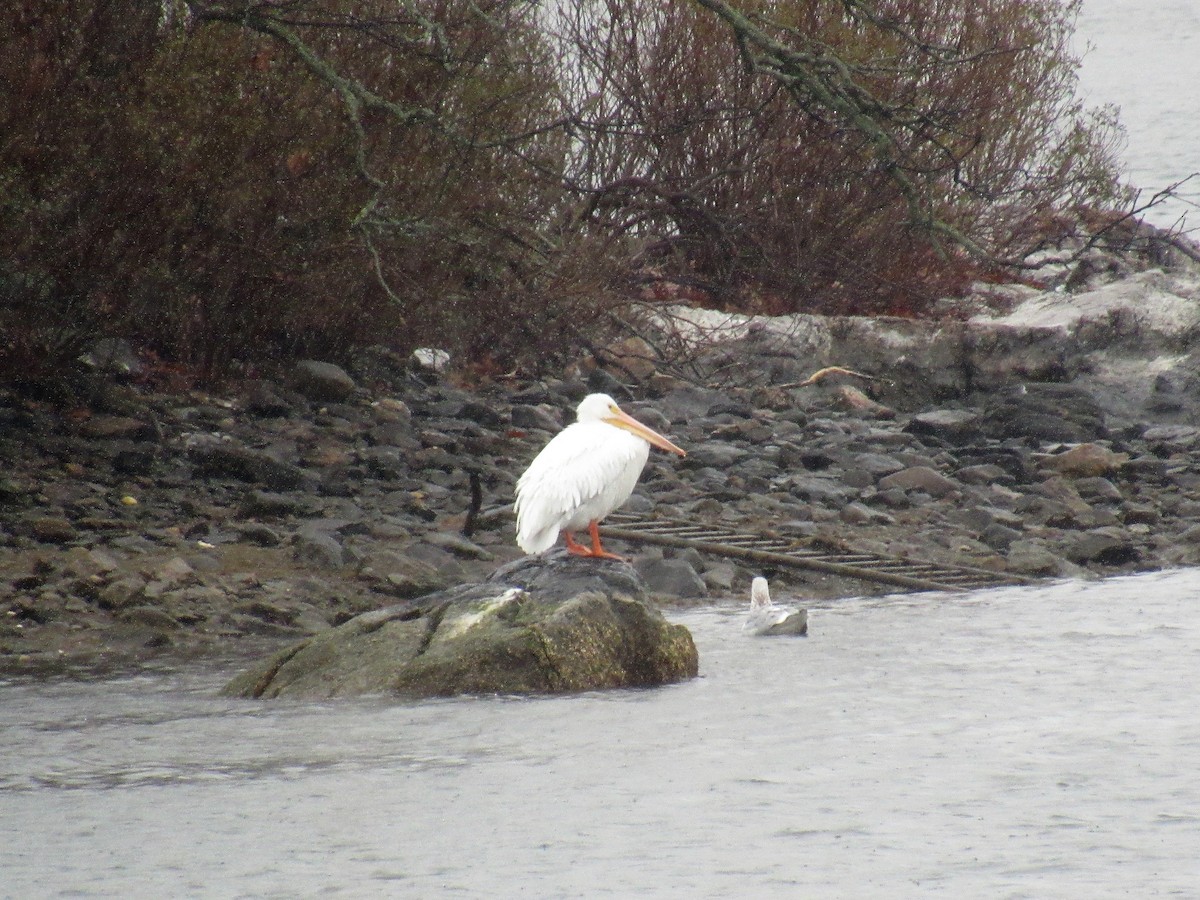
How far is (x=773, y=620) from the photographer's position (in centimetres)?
944

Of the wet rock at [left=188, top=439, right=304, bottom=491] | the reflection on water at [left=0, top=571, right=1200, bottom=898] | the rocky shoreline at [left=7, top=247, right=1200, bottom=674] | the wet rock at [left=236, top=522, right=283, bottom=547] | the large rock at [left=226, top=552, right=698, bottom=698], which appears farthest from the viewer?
the wet rock at [left=188, top=439, right=304, bottom=491]

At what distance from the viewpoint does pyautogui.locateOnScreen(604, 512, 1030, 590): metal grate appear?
36.2 ft

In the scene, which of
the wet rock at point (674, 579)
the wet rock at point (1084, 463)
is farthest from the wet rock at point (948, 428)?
the wet rock at point (674, 579)

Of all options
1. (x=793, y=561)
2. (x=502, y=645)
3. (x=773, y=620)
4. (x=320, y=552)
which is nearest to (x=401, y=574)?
(x=320, y=552)

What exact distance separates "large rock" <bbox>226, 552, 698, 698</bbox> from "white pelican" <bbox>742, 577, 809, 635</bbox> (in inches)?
51.4

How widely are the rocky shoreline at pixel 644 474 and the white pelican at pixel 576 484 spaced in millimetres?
1719

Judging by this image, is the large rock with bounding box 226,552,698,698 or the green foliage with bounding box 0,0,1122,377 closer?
the large rock with bounding box 226,552,698,698

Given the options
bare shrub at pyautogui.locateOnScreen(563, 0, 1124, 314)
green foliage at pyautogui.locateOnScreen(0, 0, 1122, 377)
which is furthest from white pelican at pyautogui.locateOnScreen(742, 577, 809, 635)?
bare shrub at pyautogui.locateOnScreen(563, 0, 1124, 314)

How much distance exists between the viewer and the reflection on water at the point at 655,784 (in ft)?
17.8

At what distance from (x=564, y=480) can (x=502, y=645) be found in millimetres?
1124

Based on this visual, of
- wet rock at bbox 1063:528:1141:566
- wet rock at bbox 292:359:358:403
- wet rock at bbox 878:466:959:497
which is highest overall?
wet rock at bbox 292:359:358:403

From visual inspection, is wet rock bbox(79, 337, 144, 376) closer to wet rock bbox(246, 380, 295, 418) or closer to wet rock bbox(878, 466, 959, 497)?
wet rock bbox(246, 380, 295, 418)

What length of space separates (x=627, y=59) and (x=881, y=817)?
12.7 meters

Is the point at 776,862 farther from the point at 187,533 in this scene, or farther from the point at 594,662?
the point at 187,533
